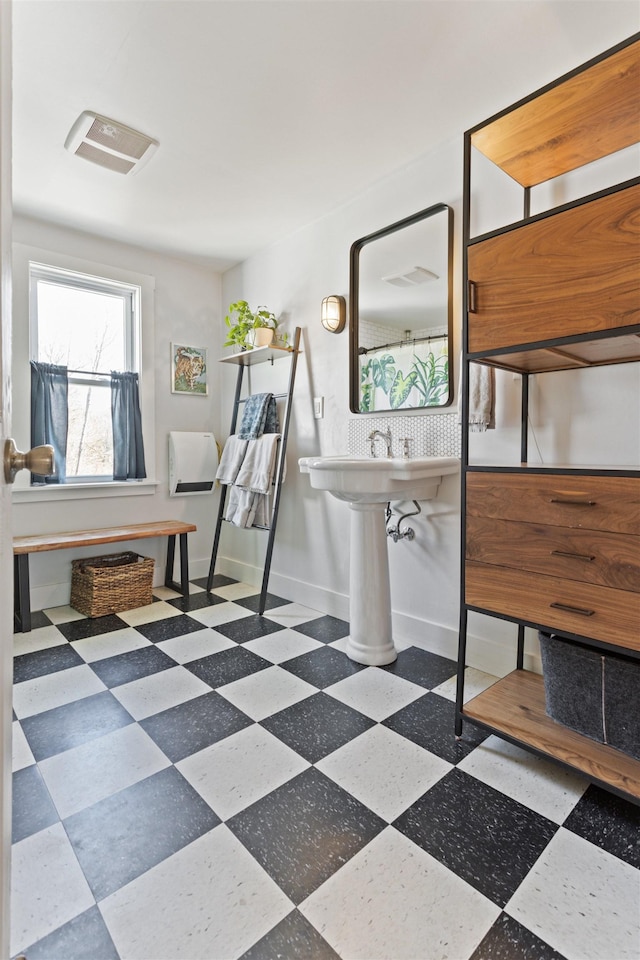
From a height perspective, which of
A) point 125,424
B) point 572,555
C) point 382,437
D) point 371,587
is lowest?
point 371,587

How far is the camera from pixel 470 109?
1921mm

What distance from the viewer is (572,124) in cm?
152

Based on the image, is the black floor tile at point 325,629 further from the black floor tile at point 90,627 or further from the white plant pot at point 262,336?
the white plant pot at point 262,336

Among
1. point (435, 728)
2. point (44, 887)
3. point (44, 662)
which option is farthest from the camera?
point (44, 662)

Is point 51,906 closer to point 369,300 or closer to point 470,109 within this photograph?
point 369,300

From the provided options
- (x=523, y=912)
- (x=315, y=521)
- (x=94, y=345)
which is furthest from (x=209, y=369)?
(x=523, y=912)

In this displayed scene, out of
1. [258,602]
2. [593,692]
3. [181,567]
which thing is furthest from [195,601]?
[593,692]

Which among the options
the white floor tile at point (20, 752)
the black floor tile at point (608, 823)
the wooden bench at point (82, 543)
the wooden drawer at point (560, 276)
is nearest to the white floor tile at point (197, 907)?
the white floor tile at point (20, 752)

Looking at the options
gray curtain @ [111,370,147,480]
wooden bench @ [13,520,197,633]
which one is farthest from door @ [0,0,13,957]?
gray curtain @ [111,370,147,480]

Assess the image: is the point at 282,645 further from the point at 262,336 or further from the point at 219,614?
the point at 262,336

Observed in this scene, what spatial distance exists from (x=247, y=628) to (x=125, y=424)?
1548 millimetres

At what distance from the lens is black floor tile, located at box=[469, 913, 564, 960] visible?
0.94m

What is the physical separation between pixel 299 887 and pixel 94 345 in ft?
9.89

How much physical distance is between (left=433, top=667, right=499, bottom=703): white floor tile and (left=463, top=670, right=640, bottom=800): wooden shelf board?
0.52 ft
